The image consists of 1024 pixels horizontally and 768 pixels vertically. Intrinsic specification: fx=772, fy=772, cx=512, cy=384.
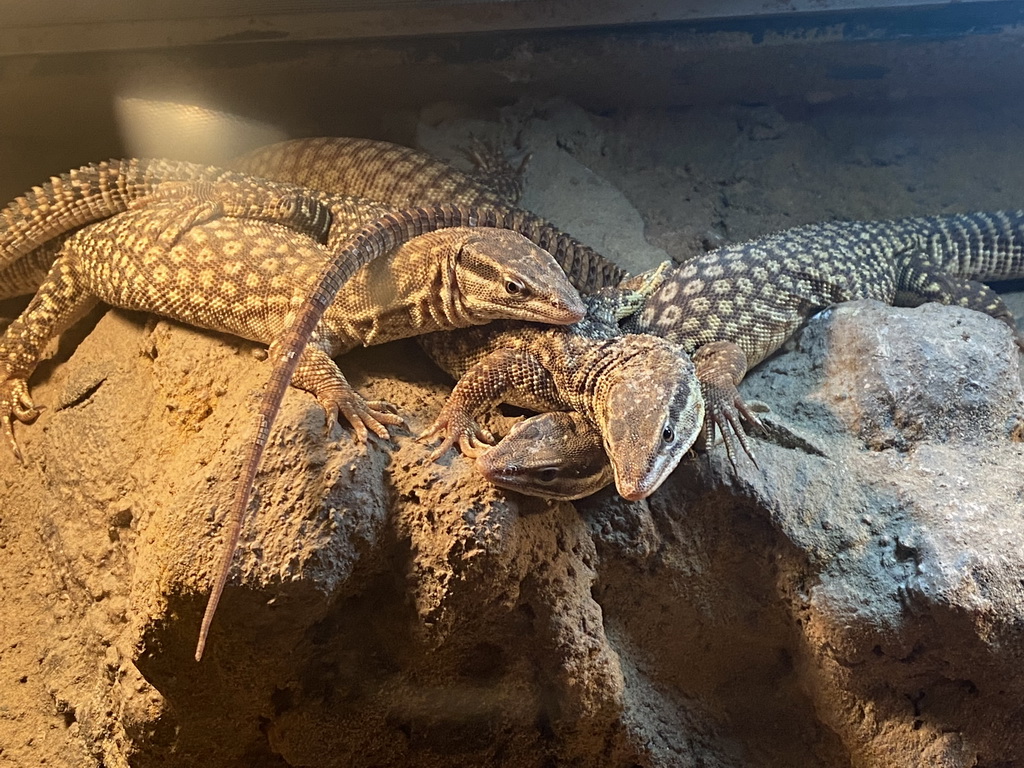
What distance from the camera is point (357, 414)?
2.89 meters

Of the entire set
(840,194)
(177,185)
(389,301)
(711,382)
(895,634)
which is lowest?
(895,634)

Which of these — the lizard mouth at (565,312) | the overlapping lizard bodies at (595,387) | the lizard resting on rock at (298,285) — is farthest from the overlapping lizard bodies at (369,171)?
the lizard mouth at (565,312)

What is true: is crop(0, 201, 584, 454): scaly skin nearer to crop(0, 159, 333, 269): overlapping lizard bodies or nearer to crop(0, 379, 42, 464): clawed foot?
crop(0, 379, 42, 464): clawed foot

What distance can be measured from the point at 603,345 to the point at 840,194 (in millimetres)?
2837

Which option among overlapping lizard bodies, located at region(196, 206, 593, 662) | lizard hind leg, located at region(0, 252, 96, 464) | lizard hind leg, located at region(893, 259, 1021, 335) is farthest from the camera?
lizard hind leg, located at region(893, 259, 1021, 335)

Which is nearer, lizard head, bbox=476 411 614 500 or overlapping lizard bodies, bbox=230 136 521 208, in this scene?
lizard head, bbox=476 411 614 500

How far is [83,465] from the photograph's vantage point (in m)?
3.56

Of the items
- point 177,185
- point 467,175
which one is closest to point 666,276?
point 467,175

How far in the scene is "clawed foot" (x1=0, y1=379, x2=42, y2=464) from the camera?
12.8 ft

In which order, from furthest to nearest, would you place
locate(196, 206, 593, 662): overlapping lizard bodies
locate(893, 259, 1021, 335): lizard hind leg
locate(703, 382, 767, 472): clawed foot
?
locate(893, 259, 1021, 335): lizard hind leg → locate(703, 382, 767, 472): clawed foot → locate(196, 206, 593, 662): overlapping lizard bodies

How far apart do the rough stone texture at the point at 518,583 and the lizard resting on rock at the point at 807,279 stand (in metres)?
0.22

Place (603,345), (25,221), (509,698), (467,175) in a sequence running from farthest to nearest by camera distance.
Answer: (467,175) → (25,221) → (603,345) → (509,698)

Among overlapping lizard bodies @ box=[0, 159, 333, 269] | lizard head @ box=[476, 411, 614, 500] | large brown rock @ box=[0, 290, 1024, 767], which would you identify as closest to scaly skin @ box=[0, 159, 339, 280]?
overlapping lizard bodies @ box=[0, 159, 333, 269]

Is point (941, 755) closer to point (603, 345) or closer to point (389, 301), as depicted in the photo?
point (603, 345)
